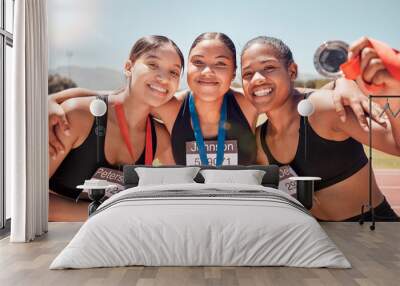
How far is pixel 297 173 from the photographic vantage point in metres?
7.23

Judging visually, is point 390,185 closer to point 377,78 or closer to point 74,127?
point 377,78

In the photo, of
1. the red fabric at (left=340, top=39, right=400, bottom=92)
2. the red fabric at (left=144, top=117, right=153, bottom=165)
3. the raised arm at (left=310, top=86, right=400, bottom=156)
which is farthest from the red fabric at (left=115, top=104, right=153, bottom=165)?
the red fabric at (left=340, top=39, right=400, bottom=92)

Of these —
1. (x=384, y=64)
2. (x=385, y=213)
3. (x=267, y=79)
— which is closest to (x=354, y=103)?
(x=384, y=64)

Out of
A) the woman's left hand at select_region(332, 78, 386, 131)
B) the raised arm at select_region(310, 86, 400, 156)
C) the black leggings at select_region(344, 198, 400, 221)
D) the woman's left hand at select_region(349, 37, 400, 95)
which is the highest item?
the woman's left hand at select_region(349, 37, 400, 95)

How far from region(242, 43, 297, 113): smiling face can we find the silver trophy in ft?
1.14

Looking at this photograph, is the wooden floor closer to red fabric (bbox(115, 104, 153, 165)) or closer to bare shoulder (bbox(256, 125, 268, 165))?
bare shoulder (bbox(256, 125, 268, 165))

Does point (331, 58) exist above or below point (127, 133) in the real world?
above

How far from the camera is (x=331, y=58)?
732 centimetres

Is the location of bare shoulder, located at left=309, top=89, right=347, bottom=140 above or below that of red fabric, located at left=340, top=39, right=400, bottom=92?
below

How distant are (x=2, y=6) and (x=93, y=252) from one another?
341 cm

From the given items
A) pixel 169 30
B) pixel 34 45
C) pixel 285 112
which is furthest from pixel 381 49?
pixel 34 45

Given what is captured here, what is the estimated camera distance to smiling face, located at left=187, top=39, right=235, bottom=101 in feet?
23.8

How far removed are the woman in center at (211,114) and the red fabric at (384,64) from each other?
4.40 ft

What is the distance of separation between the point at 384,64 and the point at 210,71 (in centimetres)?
229
